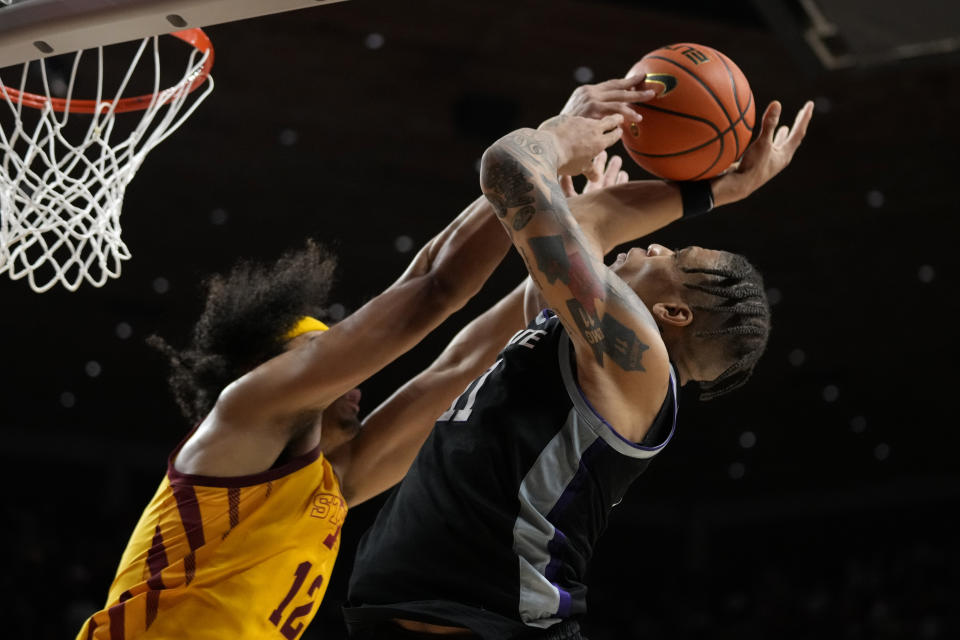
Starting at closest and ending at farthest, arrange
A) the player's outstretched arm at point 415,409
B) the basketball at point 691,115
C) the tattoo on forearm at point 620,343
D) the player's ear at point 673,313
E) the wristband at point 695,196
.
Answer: the tattoo on forearm at point 620,343
the player's ear at point 673,313
the basketball at point 691,115
the wristband at point 695,196
the player's outstretched arm at point 415,409

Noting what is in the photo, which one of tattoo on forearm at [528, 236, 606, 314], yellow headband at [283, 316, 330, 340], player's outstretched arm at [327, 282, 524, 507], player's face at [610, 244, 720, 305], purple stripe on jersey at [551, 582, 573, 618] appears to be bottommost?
player's outstretched arm at [327, 282, 524, 507]

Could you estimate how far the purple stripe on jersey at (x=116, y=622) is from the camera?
2.53 m

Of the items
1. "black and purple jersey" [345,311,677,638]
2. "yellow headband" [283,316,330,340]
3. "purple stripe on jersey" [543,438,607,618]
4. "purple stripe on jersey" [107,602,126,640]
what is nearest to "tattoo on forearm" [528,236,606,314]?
"black and purple jersey" [345,311,677,638]

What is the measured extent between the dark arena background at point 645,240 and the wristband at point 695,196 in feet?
7.19

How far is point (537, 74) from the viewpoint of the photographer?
6059 mm

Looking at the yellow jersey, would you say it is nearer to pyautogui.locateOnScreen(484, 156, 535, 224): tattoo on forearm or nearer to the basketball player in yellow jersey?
the basketball player in yellow jersey

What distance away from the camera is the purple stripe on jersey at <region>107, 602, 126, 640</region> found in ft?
8.30

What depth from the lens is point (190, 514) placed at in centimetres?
262

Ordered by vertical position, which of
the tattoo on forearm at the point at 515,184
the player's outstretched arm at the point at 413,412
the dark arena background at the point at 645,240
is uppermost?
the tattoo on forearm at the point at 515,184

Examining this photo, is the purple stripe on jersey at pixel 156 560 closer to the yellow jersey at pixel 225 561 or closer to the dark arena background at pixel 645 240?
the yellow jersey at pixel 225 561

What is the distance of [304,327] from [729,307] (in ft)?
4.21

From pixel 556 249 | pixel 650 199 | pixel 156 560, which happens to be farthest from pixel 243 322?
pixel 556 249

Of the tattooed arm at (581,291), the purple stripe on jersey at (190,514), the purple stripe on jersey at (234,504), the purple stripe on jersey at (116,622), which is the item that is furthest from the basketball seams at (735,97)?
the purple stripe on jersey at (116,622)

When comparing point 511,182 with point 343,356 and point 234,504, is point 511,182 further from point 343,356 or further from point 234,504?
point 234,504
